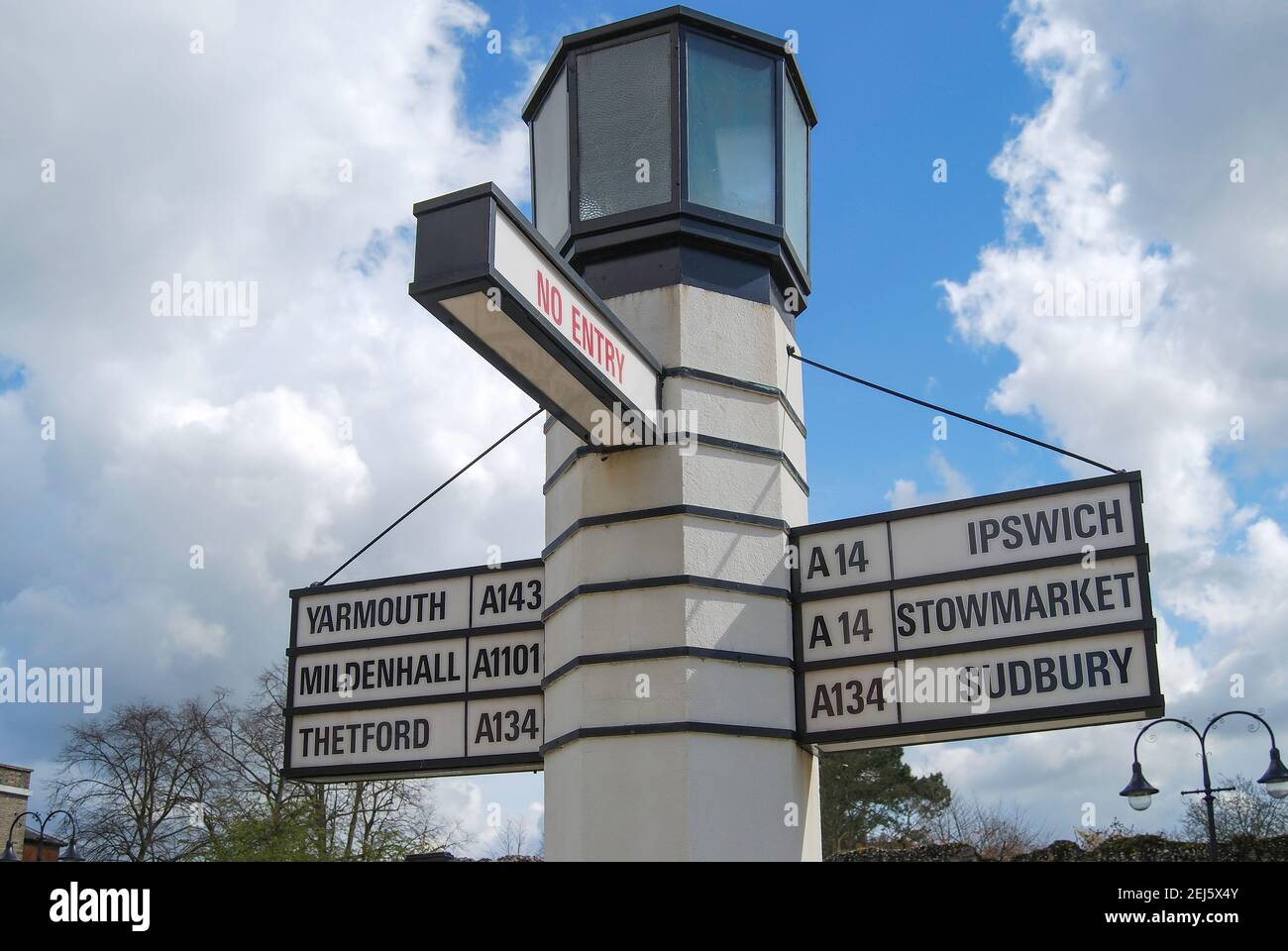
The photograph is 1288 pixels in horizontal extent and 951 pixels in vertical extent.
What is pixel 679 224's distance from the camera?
31.2 feet

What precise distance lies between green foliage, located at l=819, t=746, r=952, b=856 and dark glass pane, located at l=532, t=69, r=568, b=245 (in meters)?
39.1

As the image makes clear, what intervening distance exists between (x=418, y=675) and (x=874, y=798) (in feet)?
132

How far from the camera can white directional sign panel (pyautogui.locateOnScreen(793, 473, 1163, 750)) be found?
811 centimetres

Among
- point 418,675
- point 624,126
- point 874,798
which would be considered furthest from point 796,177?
point 874,798

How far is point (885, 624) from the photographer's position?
348 inches

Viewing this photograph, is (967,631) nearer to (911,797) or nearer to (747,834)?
(747,834)

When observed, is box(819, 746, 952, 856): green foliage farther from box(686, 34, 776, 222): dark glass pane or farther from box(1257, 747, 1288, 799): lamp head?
box(686, 34, 776, 222): dark glass pane

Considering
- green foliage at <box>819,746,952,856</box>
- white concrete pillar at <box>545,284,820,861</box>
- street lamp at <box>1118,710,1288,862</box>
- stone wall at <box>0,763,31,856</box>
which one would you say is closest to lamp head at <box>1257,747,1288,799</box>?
street lamp at <box>1118,710,1288,862</box>

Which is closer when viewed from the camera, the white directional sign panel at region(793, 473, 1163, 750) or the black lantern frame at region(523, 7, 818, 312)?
the white directional sign panel at region(793, 473, 1163, 750)

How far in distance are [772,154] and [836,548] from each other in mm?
3214

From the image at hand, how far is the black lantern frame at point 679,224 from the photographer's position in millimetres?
9547

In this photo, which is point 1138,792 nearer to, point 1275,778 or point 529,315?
point 1275,778
